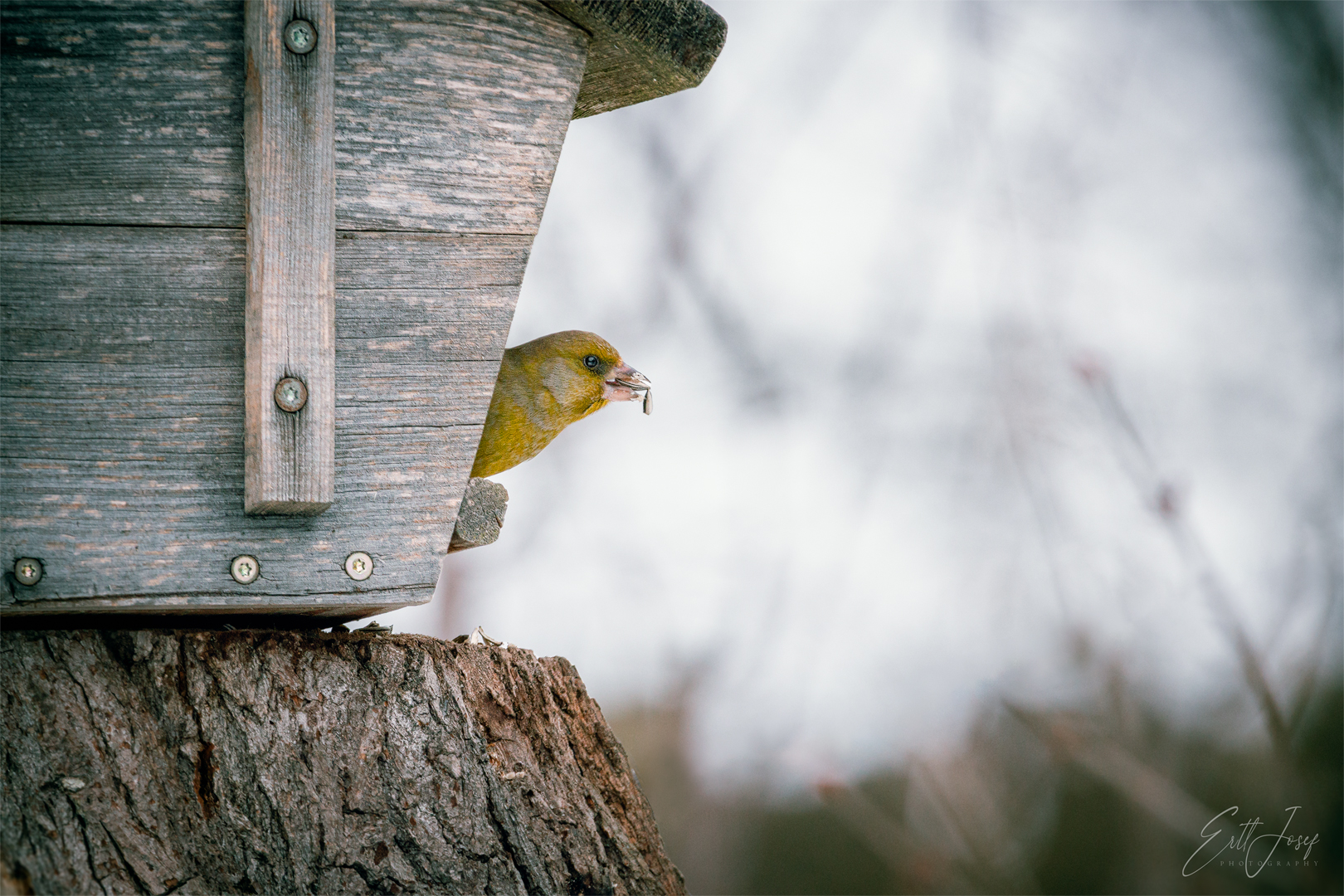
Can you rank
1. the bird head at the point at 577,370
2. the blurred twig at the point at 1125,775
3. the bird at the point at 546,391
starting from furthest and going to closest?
the blurred twig at the point at 1125,775, the bird head at the point at 577,370, the bird at the point at 546,391

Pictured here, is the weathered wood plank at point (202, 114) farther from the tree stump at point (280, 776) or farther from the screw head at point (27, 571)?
the tree stump at point (280, 776)

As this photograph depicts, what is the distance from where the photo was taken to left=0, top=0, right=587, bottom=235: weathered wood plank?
1771 mm

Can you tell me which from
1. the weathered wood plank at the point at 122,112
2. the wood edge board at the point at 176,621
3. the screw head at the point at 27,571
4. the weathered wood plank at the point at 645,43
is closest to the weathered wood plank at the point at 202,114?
the weathered wood plank at the point at 122,112

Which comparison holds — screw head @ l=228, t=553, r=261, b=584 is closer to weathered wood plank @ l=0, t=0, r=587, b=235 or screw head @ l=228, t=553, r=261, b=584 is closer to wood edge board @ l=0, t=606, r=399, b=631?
wood edge board @ l=0, t=606, r=399, b=631

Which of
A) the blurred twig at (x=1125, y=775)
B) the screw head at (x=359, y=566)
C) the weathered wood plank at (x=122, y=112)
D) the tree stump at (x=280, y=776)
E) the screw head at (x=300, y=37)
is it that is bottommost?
the blurred twig at (x=1125, y=775)

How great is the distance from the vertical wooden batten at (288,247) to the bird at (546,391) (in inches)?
33.9

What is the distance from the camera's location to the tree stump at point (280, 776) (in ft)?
5.86

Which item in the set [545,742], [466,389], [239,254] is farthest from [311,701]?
[239,254]

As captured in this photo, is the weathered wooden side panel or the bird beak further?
the bird beak

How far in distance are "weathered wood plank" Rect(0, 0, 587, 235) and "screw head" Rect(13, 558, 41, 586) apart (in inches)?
24.4

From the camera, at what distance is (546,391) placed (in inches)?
111
